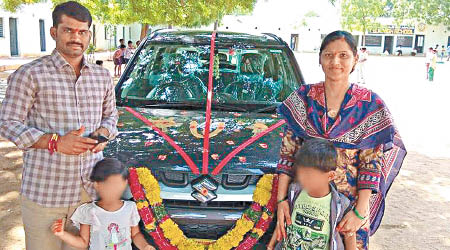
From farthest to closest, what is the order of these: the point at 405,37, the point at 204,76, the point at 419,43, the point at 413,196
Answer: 1. the point at 405,37
2. the point at 419,43
3. the point at 413,196
4. the point at 204,76

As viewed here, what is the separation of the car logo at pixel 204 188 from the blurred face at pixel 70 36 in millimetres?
978

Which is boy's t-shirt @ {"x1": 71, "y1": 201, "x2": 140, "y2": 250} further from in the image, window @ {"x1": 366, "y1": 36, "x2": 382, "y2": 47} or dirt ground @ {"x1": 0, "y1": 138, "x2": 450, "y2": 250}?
window @ {"x1": 366, "y1": 36, "x2": 382, "y2": 47}

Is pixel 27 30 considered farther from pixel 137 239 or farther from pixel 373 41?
pixel 373 41

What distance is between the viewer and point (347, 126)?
2213 mm

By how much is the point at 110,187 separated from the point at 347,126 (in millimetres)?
1234

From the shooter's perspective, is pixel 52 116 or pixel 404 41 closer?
pixel 52 116

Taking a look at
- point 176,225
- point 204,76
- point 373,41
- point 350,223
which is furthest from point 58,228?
point 373,41

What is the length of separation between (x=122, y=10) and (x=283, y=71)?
37.8ft

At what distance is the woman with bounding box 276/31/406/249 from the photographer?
2201 millimetres

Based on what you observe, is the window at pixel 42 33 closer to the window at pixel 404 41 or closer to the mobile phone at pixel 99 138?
the mobile phone at pixel 99 138

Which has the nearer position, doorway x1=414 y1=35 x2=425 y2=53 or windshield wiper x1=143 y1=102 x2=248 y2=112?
windshield wiper x1=143 y1=102 x2=248 y2=112

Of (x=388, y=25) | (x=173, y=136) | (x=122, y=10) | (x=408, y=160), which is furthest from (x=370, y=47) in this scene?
A: (x=173, y=136)

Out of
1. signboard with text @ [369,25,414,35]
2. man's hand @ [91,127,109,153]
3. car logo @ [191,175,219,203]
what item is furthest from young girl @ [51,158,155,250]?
signboard with text @ [369,25,414,35]

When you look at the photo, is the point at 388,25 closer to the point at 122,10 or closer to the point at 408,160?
the point at 122,10
